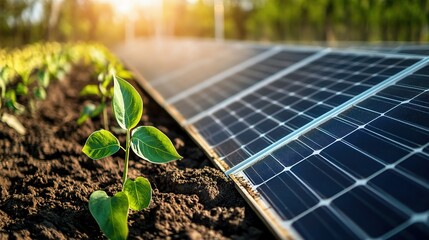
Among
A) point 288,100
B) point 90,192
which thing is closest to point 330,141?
point 288,100

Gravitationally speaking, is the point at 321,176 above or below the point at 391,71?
below

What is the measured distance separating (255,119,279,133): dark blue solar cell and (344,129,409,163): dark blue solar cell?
110 centimetres

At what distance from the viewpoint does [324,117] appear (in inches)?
153

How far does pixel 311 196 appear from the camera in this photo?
2764 mm

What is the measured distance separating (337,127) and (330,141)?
0.25 metres

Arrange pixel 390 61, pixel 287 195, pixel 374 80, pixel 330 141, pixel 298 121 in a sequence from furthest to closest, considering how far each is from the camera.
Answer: pixel 390 61 → pixel 374 80 → pixel 298 121 → pixel 330 141 → pixel 287 195

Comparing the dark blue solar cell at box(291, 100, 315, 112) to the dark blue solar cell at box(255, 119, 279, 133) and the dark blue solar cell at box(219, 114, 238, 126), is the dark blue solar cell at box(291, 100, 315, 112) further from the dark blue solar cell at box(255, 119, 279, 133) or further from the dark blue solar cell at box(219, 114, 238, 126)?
the dark blue solar cell at box(219, 114, 238, 126)

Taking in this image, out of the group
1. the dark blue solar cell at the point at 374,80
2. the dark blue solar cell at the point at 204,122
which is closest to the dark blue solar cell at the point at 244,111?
the dark blue solar cell at the point at 204,122

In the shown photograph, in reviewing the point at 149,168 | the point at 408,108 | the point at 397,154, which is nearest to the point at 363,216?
the point at 397,154

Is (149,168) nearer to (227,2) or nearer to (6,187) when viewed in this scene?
(6,187)

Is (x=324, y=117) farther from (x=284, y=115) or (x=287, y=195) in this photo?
(x=287, y=195)

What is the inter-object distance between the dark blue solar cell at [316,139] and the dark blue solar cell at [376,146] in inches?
6.9

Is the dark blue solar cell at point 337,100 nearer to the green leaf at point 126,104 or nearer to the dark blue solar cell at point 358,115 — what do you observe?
the dark blue solar cell at point 358,115

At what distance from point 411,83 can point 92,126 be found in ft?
13.6
